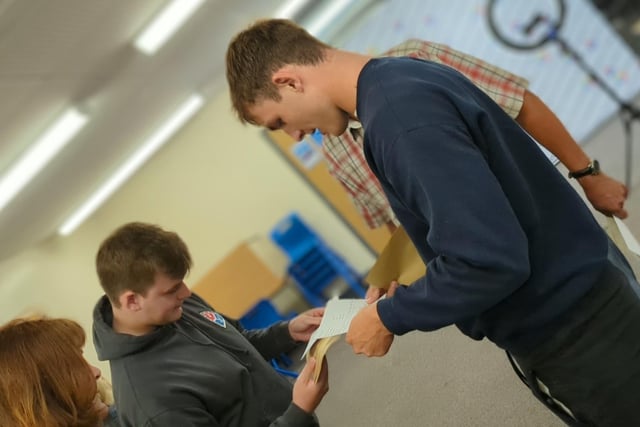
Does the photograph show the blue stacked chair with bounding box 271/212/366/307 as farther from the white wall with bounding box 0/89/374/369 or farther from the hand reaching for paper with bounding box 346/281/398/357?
the hand reaching for paper with bounding box 346/281/398/357

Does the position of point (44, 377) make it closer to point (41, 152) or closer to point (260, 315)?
point (41, 152)

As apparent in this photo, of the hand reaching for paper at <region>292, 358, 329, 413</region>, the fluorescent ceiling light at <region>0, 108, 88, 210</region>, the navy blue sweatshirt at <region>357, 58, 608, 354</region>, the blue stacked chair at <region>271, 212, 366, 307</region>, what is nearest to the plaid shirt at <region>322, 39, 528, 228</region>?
the navy blue sweatshirt at <region>357, 58, 608, 354</region>

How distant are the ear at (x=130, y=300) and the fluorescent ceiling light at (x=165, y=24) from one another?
1.79 m

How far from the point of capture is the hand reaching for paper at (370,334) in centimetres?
94

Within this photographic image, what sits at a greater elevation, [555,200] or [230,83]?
[230,83]

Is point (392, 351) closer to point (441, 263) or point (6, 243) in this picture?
point (441, 263)

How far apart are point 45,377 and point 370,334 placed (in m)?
0.70

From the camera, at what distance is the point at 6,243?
4430 mm

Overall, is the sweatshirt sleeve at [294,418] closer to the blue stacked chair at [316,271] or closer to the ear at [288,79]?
the ear at [288,79]

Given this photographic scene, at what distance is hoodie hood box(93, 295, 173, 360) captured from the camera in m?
1.38

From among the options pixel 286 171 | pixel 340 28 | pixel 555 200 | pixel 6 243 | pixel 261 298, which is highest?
pixel 6 243

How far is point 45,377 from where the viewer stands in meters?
1.15

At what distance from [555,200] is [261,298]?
13.4ft

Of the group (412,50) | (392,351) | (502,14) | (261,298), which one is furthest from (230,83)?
(502,14)
